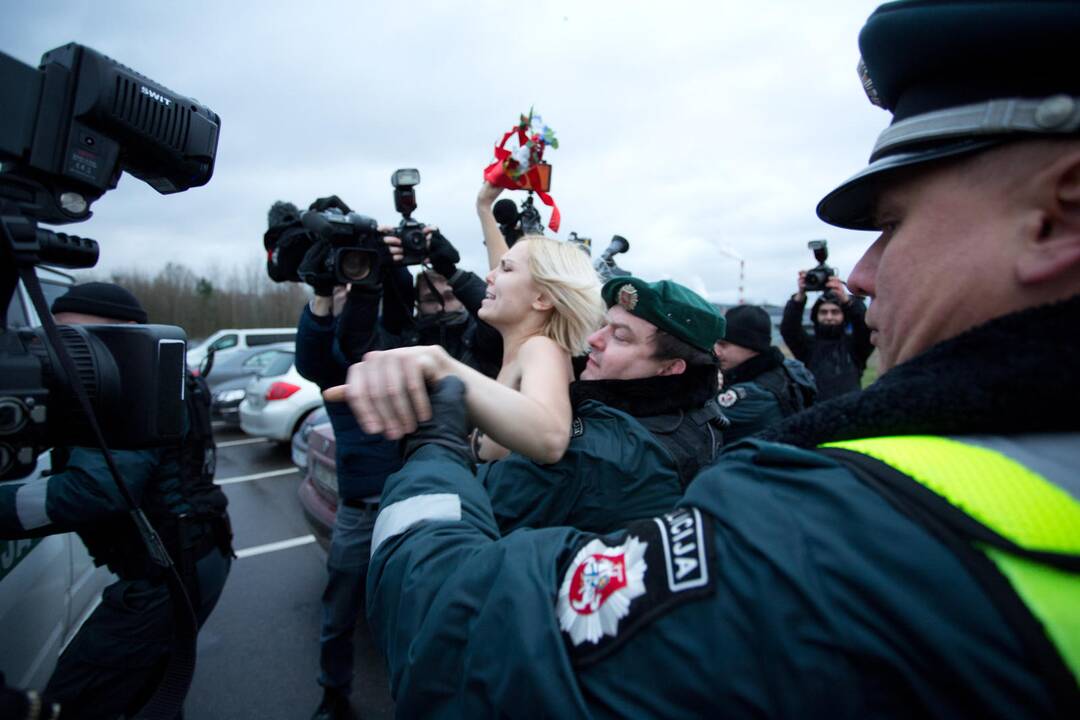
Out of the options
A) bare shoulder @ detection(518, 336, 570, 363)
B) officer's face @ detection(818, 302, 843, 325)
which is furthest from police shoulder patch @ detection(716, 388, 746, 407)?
officer's face @ detection(818, 302, 843, 325)

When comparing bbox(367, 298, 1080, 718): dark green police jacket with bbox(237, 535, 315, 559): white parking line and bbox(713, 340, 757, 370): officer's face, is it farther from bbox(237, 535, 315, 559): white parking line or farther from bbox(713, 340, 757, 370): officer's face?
bbox(237, 535, 315, 559): white parking line

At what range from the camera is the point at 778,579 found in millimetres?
568

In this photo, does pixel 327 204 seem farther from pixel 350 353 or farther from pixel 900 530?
pixel 900 530

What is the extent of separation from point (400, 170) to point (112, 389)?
202cm

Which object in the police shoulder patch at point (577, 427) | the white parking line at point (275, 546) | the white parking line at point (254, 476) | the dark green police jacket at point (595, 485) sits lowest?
the white parking line at point (254, 476)

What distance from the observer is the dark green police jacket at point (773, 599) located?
0.51 m

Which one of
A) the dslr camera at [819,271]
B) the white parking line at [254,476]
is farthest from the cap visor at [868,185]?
the white parking line at [254,476]

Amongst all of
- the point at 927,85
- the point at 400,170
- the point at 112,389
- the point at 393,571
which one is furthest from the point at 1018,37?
the point at 400,170

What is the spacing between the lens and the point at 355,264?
8.45 ft

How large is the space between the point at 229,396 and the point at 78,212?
10214mm

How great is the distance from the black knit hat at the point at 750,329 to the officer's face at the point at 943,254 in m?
2.83

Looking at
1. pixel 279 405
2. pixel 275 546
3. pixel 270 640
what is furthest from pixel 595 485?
pixel 279 405

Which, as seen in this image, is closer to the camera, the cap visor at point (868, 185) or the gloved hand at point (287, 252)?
the cap visor at point (868, 185)

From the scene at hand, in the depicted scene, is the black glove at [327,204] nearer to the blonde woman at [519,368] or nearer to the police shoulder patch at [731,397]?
the blonde woman at [519,368]
